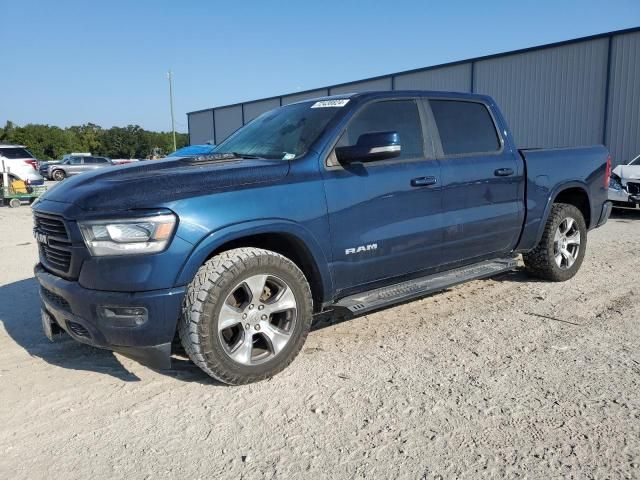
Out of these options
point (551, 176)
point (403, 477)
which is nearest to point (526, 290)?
point (551, 176)

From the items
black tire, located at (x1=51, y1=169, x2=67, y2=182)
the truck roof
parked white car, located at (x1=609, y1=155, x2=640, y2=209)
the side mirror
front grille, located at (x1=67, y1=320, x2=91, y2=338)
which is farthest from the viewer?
black tire, located at (x1=51, y1=169, x2=67, y2=182)

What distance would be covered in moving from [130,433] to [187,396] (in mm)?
448

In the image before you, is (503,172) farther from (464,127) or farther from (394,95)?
(394,95)

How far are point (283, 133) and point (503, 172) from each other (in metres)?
2.04

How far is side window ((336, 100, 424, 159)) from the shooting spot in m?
3.93

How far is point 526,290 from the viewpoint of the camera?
5.37m

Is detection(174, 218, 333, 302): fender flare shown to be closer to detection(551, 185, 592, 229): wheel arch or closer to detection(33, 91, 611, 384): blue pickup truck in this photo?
detection(33, 91, 611, 384): blue pickup truck

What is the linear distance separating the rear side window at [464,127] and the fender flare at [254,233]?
5.26 ft

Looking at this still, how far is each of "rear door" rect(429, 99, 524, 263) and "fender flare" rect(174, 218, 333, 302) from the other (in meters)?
1.21

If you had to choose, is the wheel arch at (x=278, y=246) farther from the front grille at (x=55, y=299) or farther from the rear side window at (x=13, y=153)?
the rear side window at (x=13, y=153)

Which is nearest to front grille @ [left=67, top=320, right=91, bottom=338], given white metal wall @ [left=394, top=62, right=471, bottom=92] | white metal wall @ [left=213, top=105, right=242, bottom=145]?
white metal wall @ [left=394, top=62, right=471, bottom=92]

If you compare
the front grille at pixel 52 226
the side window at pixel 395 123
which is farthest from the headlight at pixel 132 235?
the side window at pixel 395 123

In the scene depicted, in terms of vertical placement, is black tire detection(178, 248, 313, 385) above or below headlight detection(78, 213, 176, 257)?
below

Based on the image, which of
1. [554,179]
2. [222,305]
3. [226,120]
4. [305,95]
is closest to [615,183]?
[554,179]
